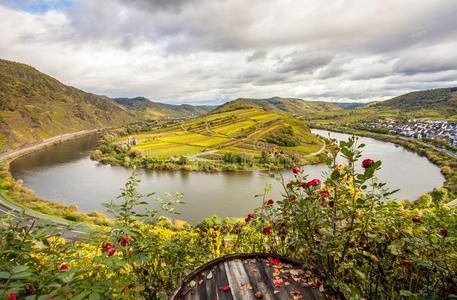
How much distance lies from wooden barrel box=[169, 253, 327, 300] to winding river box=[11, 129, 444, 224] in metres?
30.8

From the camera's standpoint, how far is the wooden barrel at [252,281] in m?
2.61

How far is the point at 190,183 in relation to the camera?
168 feet

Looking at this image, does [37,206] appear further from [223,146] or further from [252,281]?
[223,146]

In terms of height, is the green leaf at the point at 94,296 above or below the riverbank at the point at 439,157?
above

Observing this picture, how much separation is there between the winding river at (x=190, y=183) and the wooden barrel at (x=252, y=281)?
101 ft

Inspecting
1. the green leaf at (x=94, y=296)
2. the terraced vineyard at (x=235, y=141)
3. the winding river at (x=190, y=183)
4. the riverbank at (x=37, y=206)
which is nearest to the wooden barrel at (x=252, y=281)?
the green leaf at (x=94, y=296)

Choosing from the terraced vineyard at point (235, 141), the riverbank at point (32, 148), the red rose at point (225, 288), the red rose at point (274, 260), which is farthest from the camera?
the riverbank at point (32, 148)

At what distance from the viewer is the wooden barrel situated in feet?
8.57

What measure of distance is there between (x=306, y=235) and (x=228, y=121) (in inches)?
4582

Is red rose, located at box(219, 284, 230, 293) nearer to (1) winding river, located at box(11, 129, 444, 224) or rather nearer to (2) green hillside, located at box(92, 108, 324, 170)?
(1) winding river, located at box(11, 129, 444, 224)

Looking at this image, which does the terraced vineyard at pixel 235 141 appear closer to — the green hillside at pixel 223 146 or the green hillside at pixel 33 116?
the green hillside at pixel 223 146

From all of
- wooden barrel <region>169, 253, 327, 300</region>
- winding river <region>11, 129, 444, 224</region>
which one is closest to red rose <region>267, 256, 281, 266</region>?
wooden barrel <region>169, 253, 327, 300</region>

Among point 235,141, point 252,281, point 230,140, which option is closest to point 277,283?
point 252,281

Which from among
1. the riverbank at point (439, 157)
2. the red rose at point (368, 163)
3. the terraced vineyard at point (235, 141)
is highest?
the red rose at point (368, 163)
